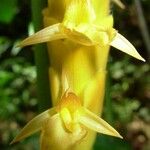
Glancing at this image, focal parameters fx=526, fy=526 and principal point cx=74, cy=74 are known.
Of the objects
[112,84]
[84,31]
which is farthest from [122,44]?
[112,84]

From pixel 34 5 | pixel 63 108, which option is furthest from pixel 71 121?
pixel 34 5

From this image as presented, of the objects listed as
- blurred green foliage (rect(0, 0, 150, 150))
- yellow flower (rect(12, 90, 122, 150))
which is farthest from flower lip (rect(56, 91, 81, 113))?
blurred green foliage (rect(0, 0, 150, 150))

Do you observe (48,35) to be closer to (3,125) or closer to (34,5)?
A: (34,5)

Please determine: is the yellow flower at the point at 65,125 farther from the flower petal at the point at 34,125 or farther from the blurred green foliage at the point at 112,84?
the blurred green foliage at the point at 112,84

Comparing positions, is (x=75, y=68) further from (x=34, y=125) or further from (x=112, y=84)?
(x=112, y=84)

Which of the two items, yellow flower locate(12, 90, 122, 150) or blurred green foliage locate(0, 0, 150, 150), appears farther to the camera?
blurred green foliage locate(0, 0, 150, 150)

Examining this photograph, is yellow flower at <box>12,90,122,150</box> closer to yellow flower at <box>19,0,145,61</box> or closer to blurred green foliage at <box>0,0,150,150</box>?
yellow flower at <box>19,0,145,61</box>
